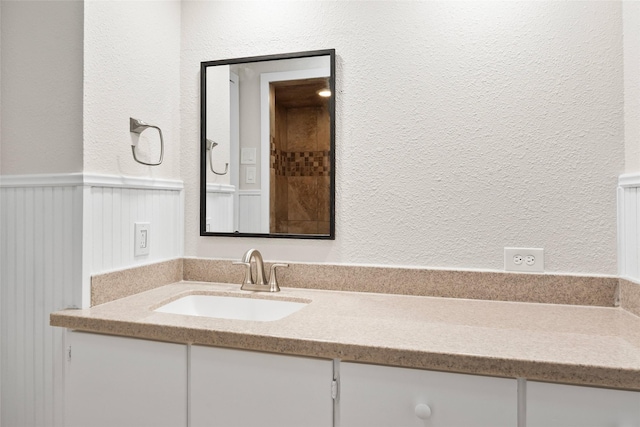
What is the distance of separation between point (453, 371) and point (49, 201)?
1.31m

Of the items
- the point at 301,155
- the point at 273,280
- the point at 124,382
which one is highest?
the point at 301,155

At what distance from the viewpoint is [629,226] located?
137 cm

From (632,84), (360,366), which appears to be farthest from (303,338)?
(632,84)

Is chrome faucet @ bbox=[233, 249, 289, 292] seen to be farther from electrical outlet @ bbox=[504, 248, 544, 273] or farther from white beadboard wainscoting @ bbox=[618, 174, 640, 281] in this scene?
white beadboard wainscoting @ bbox=[618, 174, 640, 281]

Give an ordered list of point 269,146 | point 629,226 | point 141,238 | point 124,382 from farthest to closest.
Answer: point 269,146 → point 141,238 → point 629,226 → point 124,382

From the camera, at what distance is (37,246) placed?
141 cm

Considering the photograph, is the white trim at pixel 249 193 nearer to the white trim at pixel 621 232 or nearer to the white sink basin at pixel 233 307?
the white sink basin at pixel 233 307

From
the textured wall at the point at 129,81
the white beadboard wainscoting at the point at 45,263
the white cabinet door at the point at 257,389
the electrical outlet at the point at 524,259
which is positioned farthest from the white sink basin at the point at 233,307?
the electrical outlet at the point at 524,259

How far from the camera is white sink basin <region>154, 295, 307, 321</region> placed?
5.14ft

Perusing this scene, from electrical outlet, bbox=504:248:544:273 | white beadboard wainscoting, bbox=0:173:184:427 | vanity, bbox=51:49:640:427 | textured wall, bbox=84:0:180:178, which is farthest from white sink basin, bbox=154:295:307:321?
electrical outlet, bbox=504:248:544:273

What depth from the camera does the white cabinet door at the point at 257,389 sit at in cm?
109

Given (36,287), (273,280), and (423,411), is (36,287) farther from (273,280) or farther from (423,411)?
(423,411)

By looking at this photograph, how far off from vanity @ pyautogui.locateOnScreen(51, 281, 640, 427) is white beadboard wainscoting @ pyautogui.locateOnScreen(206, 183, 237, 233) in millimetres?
483

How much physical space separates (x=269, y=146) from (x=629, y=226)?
128 cm
